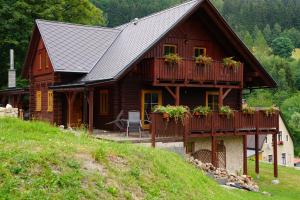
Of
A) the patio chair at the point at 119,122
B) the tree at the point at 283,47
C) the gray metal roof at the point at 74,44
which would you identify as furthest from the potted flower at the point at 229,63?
the tree at the point at 283,47

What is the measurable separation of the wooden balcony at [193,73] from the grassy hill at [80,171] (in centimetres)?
763

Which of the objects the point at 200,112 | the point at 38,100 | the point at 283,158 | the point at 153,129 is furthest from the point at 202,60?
the point at 283,158

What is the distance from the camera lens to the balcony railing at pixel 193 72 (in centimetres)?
1781

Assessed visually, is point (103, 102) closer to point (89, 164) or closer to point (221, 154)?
point (221, 154)

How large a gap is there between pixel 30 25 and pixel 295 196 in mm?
22737

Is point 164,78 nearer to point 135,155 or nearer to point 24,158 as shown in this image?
point 135,155

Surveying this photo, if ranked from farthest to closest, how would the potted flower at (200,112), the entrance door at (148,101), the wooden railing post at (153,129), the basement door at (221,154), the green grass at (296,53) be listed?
the green grass at (296,53) < the basement door at (221,154) < the entrance door at (148,101) < the potted flower at (200,112) < the wooden railing post at (153,129)

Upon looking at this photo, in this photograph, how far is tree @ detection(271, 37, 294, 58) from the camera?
4402 inches

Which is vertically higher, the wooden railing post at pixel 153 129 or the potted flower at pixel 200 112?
the potted flower at pixel 200 112

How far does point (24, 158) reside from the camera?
7160 millimetres

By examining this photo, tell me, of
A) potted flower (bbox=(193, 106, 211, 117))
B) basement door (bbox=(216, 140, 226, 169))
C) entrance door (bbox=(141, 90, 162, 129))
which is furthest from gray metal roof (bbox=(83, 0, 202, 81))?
basement door (bbox=(216, 140, 226, 169))

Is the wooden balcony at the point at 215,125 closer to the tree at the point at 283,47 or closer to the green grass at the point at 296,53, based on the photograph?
the tree at the point at 283,47

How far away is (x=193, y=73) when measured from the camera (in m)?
18.6

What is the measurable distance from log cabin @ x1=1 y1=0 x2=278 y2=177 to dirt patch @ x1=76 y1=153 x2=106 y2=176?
786cm
